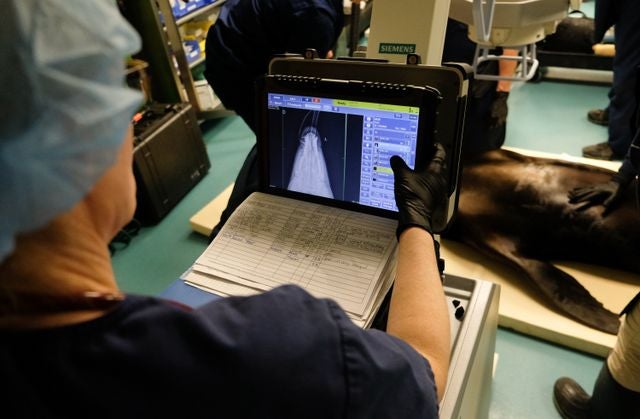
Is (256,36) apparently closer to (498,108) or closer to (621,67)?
(498,108)

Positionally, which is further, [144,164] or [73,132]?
[144,164]

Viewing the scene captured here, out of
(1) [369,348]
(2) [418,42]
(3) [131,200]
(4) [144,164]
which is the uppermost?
(2) [418,42]

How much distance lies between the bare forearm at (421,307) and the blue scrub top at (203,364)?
0.19 metres

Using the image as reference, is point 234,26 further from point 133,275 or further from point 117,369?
point 117,369

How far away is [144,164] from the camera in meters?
2.34

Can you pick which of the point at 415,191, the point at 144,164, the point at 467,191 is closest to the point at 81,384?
the point at 415,191

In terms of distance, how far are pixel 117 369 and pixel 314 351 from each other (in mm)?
205

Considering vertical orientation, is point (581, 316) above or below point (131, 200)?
below

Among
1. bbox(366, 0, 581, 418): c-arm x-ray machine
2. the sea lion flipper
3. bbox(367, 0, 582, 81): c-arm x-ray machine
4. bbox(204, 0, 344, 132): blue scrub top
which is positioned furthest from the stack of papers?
the sea lion flipper

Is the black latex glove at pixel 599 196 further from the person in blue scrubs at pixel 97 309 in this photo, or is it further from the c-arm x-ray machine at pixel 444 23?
the person in blue scrubs at pixel 97 309

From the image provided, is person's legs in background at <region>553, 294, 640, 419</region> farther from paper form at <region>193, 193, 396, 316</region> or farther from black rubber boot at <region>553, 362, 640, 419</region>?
paper form at <region>193, 193, 396, 316</region>

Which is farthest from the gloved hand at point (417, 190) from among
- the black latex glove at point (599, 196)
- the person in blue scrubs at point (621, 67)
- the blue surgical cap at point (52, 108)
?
the person in blue scrubs at point (621, 67)

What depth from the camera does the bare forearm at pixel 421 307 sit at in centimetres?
73

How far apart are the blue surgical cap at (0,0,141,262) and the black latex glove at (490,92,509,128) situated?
7.71ft
